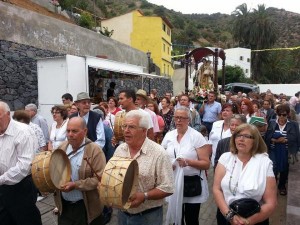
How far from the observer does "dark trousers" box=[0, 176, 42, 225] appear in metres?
3.76

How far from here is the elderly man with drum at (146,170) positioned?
295cm

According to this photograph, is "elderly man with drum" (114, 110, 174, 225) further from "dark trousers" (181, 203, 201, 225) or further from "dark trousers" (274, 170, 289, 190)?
"dark trousers" (274, 170, 289, 190)

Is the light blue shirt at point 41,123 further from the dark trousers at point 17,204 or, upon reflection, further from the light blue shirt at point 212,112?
the light blue shirt at point 212,112

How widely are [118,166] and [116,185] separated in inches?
6.0

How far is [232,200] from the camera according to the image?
10.3 feet

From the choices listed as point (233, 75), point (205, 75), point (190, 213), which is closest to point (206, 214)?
point (190, 213)

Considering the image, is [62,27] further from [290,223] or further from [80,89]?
[290,223]

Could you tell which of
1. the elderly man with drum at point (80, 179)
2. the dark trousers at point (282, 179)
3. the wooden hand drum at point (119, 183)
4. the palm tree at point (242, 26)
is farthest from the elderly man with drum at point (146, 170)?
the palm tree at point (242, 26)

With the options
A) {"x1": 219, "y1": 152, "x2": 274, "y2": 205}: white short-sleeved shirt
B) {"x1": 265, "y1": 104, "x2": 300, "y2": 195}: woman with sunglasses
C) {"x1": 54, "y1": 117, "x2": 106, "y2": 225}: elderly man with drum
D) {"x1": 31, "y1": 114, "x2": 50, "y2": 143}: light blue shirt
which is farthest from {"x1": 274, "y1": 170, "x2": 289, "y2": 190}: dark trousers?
{"x1": 31, "y1": 114, "x2": 50, "y2": 143}: light blue shirt

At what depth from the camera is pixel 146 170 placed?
2957 mm

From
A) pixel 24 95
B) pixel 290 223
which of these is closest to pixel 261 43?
pixel 24 95

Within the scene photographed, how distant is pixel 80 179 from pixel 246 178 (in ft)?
5.17

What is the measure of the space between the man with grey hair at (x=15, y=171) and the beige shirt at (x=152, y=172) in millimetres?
1338

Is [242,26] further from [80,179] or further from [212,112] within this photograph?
[80,179]
